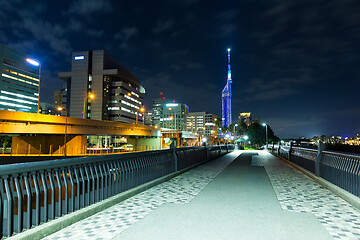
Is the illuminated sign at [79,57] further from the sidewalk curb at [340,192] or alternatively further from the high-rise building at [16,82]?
the sidewalk curb at [340,192]

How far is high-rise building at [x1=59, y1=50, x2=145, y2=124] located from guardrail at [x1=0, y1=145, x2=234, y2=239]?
400ft

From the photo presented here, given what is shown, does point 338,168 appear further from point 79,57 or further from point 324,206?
point 79,57

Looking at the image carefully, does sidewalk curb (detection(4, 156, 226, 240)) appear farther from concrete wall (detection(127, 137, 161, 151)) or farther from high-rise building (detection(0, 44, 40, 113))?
high-rise building (detection(0, 44, 40, 113))

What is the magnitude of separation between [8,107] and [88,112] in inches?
2775

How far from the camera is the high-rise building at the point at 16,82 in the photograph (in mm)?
155125

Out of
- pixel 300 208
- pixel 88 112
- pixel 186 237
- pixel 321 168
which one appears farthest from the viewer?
pixel 88 112

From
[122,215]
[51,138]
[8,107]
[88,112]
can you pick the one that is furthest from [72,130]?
[8,107]

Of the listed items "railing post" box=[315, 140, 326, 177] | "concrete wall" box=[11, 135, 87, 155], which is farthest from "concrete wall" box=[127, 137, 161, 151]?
"railing post" box=[315, 140, 326, 177]

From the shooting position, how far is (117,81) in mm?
131750

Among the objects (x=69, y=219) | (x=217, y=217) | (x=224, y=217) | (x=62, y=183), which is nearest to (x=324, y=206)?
(x=224, y=217)

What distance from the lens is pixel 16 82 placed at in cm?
16450

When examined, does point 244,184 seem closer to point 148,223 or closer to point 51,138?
point 148,223

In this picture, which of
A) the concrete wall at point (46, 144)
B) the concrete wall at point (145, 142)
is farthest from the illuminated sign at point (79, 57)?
the concrete wall at point (46, 144)

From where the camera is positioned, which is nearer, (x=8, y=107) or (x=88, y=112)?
(x=88, y=112)
